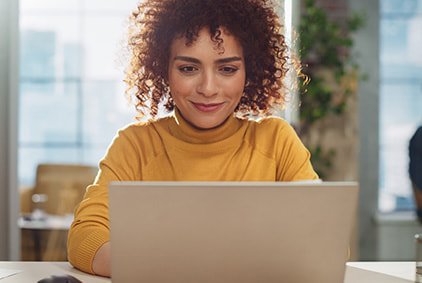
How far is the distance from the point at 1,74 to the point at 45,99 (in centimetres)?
153

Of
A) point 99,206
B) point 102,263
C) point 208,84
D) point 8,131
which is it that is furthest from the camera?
point 8,131

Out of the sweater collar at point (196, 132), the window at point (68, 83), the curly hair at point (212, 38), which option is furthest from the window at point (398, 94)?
the sweater collar at point (196, 132)

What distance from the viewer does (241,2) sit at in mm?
1497

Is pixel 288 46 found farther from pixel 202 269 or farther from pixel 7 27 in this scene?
pixel 7 27

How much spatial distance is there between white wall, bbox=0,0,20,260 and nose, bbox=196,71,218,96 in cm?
184

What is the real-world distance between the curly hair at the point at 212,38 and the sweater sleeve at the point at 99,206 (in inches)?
8.4

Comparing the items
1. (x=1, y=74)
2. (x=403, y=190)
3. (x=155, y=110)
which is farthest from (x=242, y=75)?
(x=403, y=190)

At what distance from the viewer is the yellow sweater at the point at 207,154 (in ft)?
4.74

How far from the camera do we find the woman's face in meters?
1.40

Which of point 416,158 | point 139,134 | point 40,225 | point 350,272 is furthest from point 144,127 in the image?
point 416,158

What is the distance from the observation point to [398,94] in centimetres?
402

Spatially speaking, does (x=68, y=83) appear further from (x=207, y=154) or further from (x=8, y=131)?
(x=207, y=154)

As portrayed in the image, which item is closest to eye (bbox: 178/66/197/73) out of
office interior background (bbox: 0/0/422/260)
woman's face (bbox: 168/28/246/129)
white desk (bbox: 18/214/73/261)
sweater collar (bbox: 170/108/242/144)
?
woman's face (bbox: 168/28/246/129)

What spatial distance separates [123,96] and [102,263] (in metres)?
2.85
